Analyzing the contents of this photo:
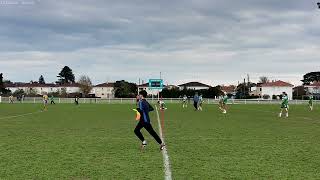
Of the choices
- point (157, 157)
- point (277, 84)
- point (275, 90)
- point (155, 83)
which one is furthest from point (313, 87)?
point (157, 157)

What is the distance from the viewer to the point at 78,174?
8.97 m

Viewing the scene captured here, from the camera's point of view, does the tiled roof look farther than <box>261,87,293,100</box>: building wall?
Yes

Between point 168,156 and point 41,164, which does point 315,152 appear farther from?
point 41,164

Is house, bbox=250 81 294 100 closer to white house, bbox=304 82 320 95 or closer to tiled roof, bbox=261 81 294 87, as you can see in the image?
tiled roof, bbox=261 81 294 87

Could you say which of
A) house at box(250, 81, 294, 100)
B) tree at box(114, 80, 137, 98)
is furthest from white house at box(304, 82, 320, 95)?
tree at box(114, 80, 137, 98)

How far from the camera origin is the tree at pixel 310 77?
178625 millimetres

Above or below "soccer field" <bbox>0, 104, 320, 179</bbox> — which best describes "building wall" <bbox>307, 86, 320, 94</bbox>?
above

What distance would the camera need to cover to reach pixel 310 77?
595 feet

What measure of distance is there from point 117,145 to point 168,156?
9.13 ft

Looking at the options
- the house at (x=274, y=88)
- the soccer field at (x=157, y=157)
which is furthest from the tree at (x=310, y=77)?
the soccer field at (x=157, y=157)

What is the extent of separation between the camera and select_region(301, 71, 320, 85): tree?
7032 inches

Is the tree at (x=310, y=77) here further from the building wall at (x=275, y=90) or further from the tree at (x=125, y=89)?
the tree at (x=125, y=89)

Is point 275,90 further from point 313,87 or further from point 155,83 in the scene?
point 155,83

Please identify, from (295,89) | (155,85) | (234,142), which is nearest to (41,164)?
(234,142)
